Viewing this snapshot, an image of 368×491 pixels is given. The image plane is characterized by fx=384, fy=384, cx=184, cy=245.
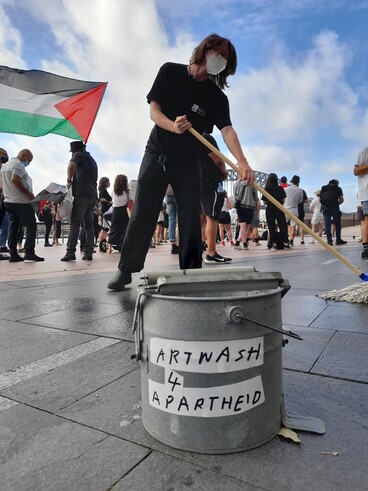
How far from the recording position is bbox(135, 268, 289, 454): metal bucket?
104 centimetres

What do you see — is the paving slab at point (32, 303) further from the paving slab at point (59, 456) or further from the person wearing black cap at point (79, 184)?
the person wearing black cap at point (79, 184)

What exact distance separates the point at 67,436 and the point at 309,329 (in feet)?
5.13

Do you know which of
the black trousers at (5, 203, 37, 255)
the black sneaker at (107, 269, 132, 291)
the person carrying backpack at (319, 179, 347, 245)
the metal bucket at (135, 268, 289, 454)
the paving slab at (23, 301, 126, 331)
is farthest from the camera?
the person carrying backpack at (319, 179, 347, 245)

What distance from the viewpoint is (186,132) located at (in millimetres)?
2850

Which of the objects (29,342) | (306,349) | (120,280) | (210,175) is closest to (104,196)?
(210,175)

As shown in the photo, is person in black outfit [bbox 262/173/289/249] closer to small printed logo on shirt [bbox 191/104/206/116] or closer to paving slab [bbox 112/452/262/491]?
small printed logo on shirt [bbox 191/104/206/116]

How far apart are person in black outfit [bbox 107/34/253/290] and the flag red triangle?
10.4 ft

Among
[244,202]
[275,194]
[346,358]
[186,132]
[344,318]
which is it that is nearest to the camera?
[346,358]

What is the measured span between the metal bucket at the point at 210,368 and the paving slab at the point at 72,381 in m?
0.42

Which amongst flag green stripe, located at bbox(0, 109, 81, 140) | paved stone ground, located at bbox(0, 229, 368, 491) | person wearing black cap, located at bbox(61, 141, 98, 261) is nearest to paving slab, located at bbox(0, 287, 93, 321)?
paved stone ground, located at bbox(0, 229, 368, 491)

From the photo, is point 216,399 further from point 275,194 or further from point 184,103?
point 275,194

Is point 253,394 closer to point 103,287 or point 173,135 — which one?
point 173,135

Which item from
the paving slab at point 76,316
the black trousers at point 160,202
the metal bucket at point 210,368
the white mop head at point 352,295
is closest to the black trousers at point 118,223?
the black trousers at point 160,202

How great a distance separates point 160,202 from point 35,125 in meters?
3.85
